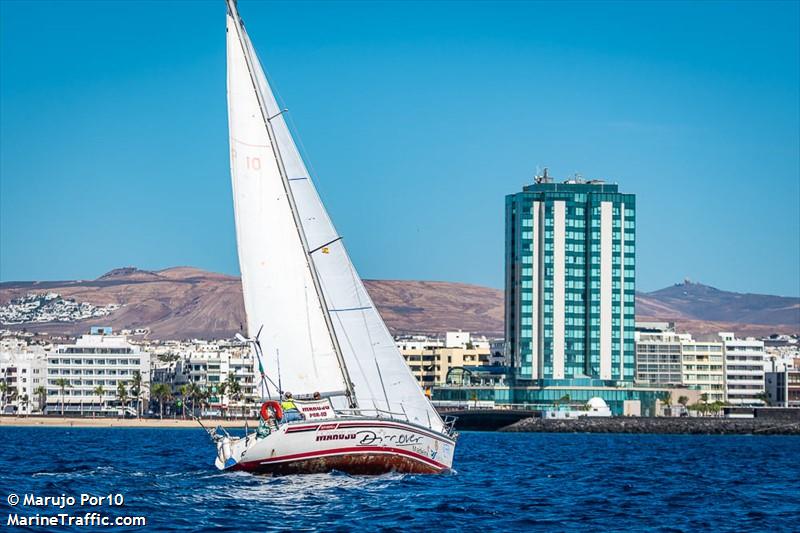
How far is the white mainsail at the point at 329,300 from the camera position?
46.2 meters

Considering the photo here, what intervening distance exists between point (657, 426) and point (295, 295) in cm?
12968

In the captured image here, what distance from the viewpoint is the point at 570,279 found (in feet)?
611

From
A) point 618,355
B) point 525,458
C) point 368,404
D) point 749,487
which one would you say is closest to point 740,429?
point 618,355

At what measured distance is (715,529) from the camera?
124 feet

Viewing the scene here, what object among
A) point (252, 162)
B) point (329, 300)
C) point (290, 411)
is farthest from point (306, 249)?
point (290, 411)

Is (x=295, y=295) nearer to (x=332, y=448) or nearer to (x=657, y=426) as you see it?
(x=332, y=448)

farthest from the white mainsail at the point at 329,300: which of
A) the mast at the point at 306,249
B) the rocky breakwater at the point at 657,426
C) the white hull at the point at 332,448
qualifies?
the rocky breakwater at the point at 657,426

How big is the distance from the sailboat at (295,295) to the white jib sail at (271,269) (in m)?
0.03

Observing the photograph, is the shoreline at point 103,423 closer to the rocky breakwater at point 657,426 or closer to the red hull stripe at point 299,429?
the rocky breakwater at point 657,426

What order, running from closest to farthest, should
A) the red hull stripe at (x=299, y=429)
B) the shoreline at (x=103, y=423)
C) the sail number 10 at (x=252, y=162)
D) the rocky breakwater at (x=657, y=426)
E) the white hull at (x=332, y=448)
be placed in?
1. the red hull stripe at (x=299, y=429)
2. the white hull at (x=332, y=448)
3. the sail number 10 at (x=252, y=162)
4. the rocky breakwater at (x=657, y=426)
5. the shoreline at (x=103, y=423)

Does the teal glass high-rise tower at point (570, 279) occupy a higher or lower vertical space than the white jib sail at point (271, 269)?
higher

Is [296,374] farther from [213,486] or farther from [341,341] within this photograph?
[213,486]

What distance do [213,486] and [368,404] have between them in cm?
612

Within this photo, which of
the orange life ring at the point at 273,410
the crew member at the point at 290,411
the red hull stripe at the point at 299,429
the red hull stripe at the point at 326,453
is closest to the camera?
the red hull stripe at the point at 299,429
